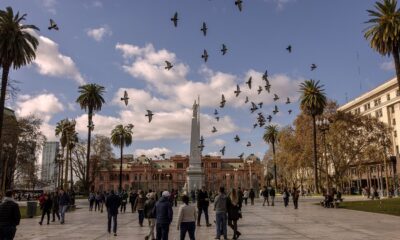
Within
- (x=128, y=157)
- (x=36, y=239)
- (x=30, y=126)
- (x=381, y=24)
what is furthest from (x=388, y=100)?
(x=128, y=157)

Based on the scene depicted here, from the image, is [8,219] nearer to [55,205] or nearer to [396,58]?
[55,205]

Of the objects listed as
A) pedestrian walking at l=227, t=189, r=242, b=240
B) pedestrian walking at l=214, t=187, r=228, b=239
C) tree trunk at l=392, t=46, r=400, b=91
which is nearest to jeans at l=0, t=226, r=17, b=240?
pedestrian walking at l=214, t=187, r=228, b=239

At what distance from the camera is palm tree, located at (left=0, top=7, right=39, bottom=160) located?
33.2 meters

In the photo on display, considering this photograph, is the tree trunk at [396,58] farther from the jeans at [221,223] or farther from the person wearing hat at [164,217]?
the person wearing hat at [164,217]

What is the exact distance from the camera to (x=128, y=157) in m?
154

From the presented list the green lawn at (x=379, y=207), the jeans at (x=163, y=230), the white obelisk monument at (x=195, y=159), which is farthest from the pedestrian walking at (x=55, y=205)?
the white obelisk monument at (x=195, y=159)

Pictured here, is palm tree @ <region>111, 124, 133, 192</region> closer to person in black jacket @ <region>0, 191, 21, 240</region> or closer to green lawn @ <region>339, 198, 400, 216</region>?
green lawn @ <region>339, 198, 400, 216</region>

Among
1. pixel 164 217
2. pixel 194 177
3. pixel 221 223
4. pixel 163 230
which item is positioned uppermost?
pixel 194 177

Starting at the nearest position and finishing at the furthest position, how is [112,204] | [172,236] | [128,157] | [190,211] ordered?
[190,211] < [172,236] < [112,204] < [128,157]

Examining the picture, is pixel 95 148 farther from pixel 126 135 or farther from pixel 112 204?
pixel 112 204

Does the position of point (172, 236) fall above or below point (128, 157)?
below

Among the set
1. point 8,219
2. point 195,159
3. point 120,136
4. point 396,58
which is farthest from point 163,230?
point 120,136

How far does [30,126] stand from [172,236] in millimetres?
50724

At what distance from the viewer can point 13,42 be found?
3338 centimetres
